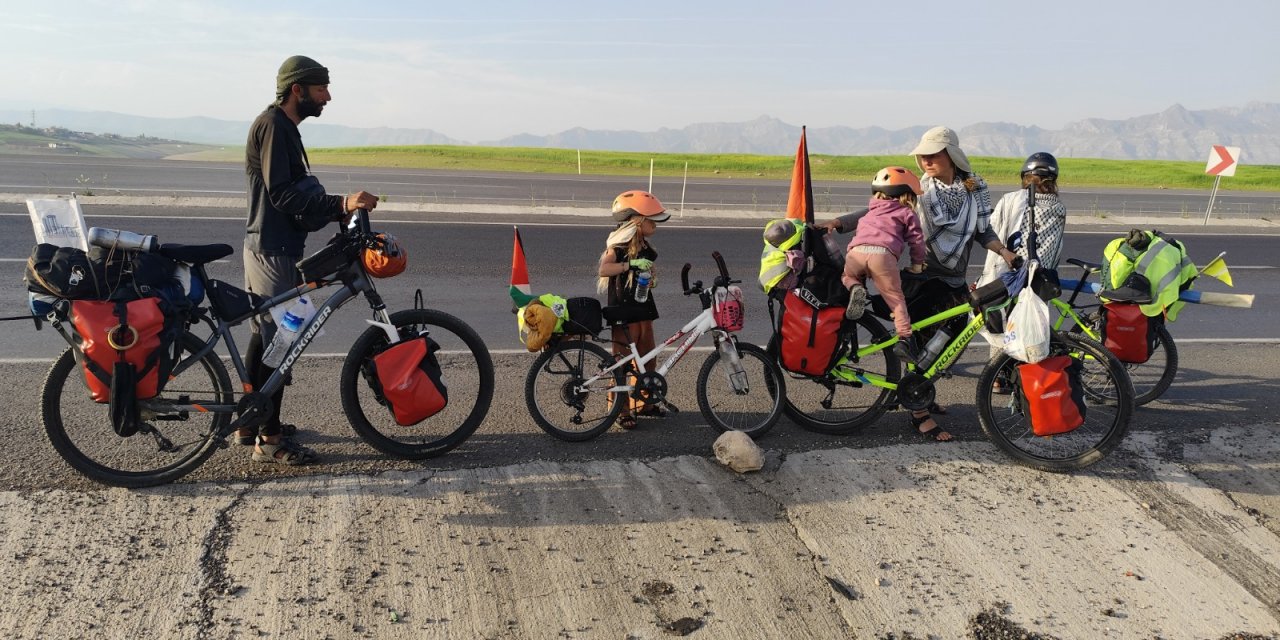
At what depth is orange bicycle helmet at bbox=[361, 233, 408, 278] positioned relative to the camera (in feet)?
14.0

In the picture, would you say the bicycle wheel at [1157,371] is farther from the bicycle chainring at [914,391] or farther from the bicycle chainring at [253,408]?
the bicycle chainring at [253,408]

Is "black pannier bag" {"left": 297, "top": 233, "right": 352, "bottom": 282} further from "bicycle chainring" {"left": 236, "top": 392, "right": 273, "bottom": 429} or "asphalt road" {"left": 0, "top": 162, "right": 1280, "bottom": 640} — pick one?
"asphalt road" {"left": 0, "top": 162, "right": 1280, "bottom": 640}

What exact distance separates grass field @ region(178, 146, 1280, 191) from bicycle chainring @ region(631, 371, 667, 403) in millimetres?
31683

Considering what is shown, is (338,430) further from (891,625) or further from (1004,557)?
(1004,557)

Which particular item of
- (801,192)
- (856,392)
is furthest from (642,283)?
(856,392)

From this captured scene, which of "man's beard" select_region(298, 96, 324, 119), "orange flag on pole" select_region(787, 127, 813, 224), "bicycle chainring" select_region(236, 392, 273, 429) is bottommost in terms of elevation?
"bicycle chainring" select_region(236, 392, 273, 429)

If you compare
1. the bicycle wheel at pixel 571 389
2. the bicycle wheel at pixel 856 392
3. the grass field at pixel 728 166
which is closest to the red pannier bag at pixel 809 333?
the bicycle wheel at pixel 856 392

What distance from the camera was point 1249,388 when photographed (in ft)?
21.0

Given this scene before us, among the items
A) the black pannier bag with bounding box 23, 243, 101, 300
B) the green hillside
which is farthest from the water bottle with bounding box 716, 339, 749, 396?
the green hillside

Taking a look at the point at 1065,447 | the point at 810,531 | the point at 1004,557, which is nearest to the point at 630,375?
the point at 810,531

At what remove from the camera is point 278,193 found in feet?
13.7

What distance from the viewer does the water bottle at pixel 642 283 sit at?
4.87 metres

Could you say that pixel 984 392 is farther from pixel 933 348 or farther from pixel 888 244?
pixel 888 244

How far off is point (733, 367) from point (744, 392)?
17cm
